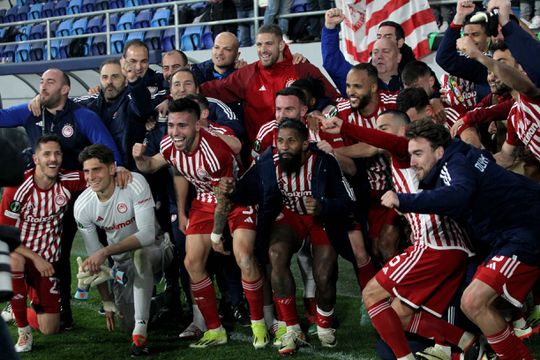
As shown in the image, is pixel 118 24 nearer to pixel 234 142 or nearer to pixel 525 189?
pixel 234 142

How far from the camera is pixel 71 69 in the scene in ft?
44.4

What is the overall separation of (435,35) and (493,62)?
14.0ft

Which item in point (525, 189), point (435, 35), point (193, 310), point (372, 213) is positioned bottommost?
point (193, 310)

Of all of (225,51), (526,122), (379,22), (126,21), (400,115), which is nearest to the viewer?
(526,122)

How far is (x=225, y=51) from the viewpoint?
6508 mm

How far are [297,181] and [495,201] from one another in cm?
135

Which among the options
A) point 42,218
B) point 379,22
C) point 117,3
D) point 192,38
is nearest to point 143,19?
point 117,3

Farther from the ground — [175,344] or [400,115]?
[400,115]

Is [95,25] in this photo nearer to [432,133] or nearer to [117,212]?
[117,212]

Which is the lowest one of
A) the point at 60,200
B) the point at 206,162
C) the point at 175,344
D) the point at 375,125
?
the point at 175,344

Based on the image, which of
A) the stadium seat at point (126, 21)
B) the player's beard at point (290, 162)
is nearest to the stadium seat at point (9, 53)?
the stadium seat at point (126, 21)

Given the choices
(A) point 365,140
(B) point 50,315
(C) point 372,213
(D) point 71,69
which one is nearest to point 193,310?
(B) point 50,315

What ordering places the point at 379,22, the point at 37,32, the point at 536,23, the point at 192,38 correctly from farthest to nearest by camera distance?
the point at 37,32
the point at 192,38
the point at 379,22
the point at 536,23

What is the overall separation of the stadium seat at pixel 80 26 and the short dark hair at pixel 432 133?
13237 mm
